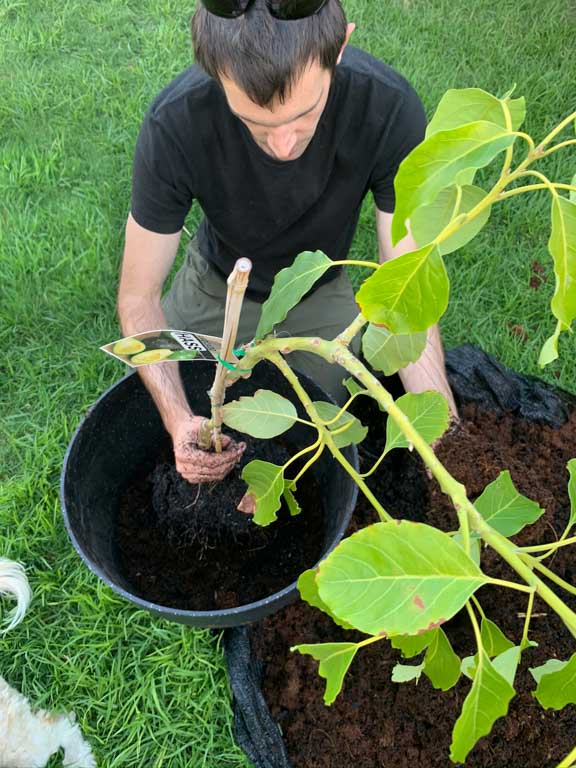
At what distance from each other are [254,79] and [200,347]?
0.47 m

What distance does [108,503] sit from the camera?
1.58m

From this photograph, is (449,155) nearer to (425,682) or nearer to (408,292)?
(408,292)

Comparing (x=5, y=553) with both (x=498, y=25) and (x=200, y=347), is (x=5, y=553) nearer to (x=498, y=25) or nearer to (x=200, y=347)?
(x=200, y=347)

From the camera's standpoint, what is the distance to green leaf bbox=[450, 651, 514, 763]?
651 mm

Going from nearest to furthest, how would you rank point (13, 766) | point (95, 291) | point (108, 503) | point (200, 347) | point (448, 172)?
point (448, 172), point (200, 347), point (13, 766), point (108, 503), point (95, 291)

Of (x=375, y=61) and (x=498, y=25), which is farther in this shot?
(x=498, y=25)

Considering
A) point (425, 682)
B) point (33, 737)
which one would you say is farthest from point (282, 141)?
point (33, 737)

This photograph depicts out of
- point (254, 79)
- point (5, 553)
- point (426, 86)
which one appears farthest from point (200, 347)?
point (426, 86)

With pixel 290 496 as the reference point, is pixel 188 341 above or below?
above

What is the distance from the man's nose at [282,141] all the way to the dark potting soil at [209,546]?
28.4 inches

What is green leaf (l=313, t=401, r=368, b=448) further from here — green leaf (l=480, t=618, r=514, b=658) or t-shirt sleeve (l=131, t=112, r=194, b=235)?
t-shirt sleeve (l=131, t=112, r=194, b=235)

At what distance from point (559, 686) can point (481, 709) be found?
134 millimetres

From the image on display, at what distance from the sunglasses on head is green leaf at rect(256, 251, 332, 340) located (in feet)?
1.61

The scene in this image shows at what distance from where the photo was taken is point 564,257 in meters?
0.62
